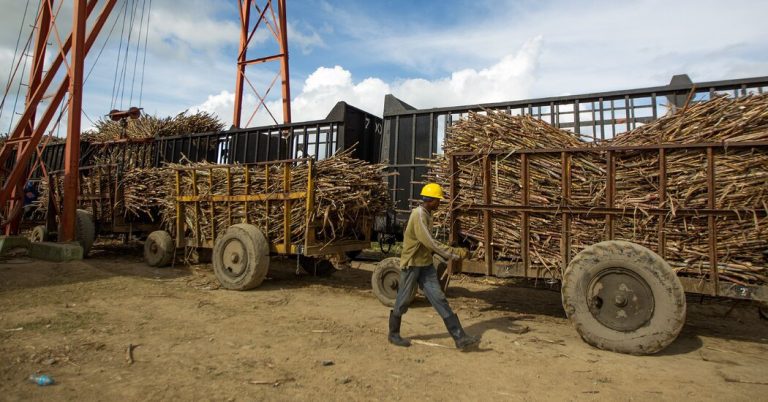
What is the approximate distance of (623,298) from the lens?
4125 mm

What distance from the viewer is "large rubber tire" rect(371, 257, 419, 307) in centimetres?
581

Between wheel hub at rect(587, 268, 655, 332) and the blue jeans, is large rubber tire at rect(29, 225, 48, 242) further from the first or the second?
wheel hub at rect(587, 268, 655, 332)

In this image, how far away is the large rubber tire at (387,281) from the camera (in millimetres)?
5812

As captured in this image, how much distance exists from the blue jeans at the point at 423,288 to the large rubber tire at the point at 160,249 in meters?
5.62

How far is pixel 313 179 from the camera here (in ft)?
21.3

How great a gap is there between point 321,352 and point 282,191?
10.7 feet

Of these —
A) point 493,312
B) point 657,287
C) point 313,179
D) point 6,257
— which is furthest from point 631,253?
point 6,257

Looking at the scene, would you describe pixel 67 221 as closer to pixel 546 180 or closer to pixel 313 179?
pixel 313 179

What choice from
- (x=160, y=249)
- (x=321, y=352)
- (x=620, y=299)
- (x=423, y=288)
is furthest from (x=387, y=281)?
(x=160, y=249)

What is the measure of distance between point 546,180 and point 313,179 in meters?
3.30

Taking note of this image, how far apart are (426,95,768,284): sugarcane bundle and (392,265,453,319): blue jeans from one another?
100 centimetres

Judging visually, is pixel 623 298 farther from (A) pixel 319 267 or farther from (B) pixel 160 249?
(B) pixel 160 249

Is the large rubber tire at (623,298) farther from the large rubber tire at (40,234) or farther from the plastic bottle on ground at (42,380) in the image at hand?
the large rubber tire at (40,234)

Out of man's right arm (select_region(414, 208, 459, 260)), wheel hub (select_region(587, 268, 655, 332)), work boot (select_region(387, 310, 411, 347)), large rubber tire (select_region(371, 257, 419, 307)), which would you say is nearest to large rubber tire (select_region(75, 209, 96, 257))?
large rubber tire (select_region(371, 257, 419, 307))
